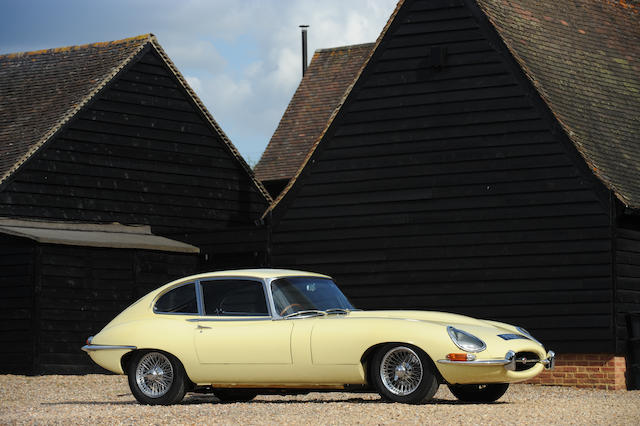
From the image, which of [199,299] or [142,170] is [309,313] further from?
[142,170]

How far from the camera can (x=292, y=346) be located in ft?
36.2

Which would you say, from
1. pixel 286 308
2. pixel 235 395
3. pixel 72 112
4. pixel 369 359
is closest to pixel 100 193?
pixel 72 112

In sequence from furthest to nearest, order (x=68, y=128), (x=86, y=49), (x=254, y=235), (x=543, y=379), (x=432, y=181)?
(x=86, y=49), (x=68, y=128), (x=254, y=235), (x=432, y=181), (x=543, y=379)

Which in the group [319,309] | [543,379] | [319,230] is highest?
[319,230]

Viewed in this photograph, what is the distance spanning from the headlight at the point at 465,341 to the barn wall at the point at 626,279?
6900 mm

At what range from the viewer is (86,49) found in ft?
83.0

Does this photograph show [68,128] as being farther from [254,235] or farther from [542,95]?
[542,95]

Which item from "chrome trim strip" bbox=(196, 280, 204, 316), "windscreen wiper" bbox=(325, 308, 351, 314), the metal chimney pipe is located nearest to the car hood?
"windscreen wiper" bbox=(325, 308, 351, 314)

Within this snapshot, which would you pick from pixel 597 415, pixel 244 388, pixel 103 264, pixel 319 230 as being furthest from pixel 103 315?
pixel 597 415

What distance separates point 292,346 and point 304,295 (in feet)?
2.55

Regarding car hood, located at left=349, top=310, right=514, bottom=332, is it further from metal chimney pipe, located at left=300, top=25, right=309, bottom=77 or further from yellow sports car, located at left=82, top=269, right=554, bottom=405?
metal chimney pipe, located at left=300, top=25, right=309, bottom=77

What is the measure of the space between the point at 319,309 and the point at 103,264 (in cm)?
1065

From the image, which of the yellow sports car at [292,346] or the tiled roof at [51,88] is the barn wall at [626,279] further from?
the tiled roof at [51,88]

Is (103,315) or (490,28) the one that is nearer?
(490,28)
